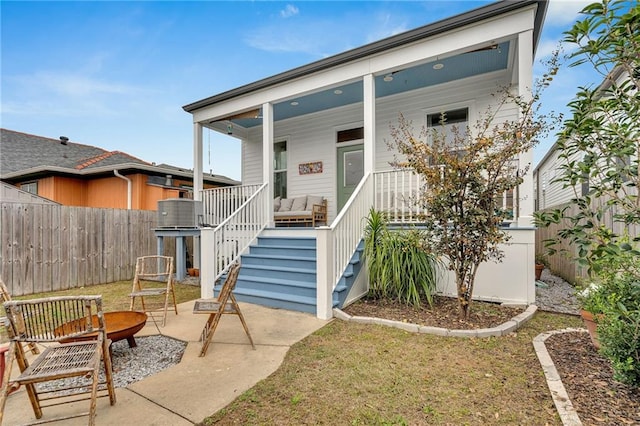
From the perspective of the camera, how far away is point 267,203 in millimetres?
6703

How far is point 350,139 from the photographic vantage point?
26.4 feet

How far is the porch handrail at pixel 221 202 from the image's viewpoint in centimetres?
727

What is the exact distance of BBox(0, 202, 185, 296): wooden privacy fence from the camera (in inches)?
229

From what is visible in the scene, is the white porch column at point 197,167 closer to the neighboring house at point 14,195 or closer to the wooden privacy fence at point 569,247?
the neighboring house at point 14,195

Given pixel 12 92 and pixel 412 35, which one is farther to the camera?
pixel 12 92

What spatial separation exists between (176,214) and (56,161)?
1084cm

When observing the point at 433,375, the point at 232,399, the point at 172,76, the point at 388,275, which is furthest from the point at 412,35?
the point at 172,76

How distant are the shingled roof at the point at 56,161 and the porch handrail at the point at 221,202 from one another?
5.83 m

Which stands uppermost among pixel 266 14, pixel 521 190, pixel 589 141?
pixel 266 14

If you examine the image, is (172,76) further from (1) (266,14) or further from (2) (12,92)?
(2) (12,92)

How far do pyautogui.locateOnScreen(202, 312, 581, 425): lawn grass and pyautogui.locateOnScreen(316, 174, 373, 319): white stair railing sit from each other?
27.3 inches

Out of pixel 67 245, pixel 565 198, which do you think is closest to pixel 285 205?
pixel 67 245

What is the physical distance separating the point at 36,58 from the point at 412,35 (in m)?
10.3

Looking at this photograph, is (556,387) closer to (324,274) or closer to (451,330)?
(451,330)
